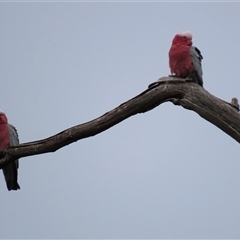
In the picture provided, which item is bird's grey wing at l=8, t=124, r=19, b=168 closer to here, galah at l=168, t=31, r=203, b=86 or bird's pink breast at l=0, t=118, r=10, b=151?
bird's pink breast at l=0, t=118, r=10, b=151

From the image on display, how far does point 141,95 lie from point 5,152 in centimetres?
230

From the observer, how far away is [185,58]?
8016 mm

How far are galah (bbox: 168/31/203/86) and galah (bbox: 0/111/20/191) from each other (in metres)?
3.28

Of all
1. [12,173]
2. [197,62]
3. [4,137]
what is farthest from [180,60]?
[12,173]

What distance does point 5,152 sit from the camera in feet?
23.0

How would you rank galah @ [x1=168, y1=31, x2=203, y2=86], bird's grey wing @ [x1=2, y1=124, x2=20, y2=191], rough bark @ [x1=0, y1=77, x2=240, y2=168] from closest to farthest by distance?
rough bark @ [x1=0, y1=77, x2=240, y2=168], galah @ [x1=168, y1=31, x2=203, y2=86], bird's grey wing @ [x1=2, y1=124, x2=20, y2=191]

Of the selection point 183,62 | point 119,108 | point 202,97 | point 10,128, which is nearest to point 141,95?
point 119,108

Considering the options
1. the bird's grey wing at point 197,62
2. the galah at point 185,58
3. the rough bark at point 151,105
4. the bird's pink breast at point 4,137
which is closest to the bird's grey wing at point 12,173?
the bird's pink breast at point 4,137

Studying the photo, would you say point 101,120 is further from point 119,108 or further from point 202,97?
point 202,97

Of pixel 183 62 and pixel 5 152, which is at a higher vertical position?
pixel 183 62

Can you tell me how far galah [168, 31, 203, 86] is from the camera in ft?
25.7

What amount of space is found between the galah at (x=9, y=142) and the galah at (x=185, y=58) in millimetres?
3278

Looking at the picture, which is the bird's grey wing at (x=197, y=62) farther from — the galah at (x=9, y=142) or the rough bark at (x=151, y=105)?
the galah at (x=9, y=142)

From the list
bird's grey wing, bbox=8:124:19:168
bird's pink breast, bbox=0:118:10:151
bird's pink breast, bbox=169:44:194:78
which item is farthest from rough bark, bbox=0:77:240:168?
bird's grey wing, bbox=8:124:19:168
